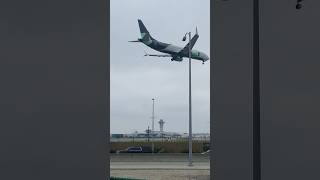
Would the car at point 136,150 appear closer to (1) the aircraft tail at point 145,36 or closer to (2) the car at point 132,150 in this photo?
(2) the car at point 132,150

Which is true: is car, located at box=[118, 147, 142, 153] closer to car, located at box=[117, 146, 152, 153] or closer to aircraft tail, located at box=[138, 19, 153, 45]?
car, located at box=[117, 146, 152, 153]

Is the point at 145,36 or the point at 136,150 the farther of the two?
the point at 145,36

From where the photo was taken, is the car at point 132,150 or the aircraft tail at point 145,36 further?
the aircraft tail at point 145,36

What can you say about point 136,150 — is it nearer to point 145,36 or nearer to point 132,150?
point 132,150

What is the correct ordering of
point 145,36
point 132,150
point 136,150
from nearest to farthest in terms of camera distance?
1. point 132,150
2. point 136,150
3. point 145,36

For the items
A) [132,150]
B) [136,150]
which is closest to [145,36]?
[136,150]

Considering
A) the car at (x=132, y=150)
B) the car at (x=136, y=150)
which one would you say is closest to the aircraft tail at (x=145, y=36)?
the car at (x=136, y=150)

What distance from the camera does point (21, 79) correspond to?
11.3m

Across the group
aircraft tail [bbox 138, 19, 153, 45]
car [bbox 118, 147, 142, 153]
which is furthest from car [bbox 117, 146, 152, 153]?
aircraft tail [bbox 138, 19, 153, 45]

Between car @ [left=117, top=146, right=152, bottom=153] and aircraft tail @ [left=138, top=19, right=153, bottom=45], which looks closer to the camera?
car @ [left=117, top=146, right=152, bottom=153]
